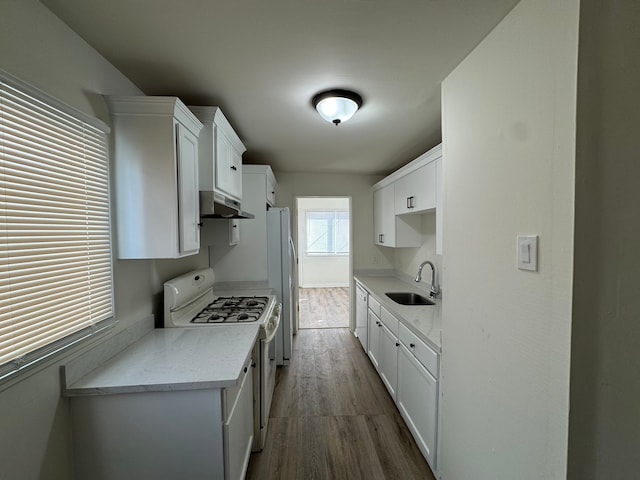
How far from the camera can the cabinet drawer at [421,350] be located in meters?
1.54

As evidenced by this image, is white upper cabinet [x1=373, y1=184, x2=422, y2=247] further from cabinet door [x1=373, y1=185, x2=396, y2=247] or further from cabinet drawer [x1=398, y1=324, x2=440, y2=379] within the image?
cabinet drawer [x1=398, y1=324, x2=440, y2=379]

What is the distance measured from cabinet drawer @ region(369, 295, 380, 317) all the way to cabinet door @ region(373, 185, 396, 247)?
2.32 ft

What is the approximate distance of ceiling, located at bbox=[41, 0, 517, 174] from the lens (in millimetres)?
1006

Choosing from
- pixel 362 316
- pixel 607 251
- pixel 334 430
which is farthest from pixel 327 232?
pixel 607 251

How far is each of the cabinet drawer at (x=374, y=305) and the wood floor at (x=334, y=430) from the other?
2.22 feet

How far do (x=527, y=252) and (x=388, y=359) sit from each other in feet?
5.81

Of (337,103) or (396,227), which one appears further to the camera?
(396,227)

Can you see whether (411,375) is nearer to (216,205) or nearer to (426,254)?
(426,254)

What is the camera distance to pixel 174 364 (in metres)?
1.24

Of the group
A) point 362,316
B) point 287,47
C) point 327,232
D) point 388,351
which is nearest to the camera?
point 287,47

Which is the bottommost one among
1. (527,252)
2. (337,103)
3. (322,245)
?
(322,245)

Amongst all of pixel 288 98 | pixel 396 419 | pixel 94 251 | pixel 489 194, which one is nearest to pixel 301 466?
pixel 396 419

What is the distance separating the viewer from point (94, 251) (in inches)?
47.6

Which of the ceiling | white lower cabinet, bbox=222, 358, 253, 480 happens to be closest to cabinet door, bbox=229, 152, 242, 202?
the ceiling
